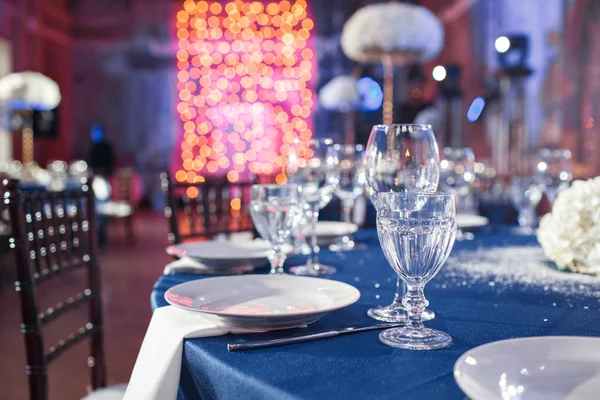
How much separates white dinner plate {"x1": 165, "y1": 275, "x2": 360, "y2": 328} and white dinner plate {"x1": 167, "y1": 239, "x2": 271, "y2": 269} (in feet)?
0.81

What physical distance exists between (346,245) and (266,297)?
753 mm

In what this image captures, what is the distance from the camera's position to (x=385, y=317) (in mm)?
920

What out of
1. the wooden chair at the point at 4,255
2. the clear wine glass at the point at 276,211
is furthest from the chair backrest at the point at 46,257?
the wooden chair at the point at 4,255

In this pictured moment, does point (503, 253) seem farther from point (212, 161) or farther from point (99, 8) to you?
point (99, 8)

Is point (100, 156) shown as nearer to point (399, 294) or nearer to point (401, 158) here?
point (401, 158)

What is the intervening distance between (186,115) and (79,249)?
30.9 feet

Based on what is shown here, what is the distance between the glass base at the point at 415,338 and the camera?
2.52 feet

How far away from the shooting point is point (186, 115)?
10.8 m

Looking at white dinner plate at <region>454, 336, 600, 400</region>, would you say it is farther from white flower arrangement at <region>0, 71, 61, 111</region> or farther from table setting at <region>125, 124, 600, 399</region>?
white flower arrangement at <region>0, 71, 61, 111</region>

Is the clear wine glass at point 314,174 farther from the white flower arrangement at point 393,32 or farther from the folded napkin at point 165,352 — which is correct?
the white flower arrangement at point 393,32

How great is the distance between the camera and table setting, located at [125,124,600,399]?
2.14 ft

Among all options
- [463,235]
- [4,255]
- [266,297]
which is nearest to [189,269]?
[266,297]

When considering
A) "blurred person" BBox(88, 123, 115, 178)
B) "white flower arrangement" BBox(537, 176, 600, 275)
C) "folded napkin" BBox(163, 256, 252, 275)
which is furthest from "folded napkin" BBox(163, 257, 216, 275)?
"blurred person" BBox(88, 123, 115, 178)

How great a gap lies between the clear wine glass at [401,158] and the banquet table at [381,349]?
0.20m
